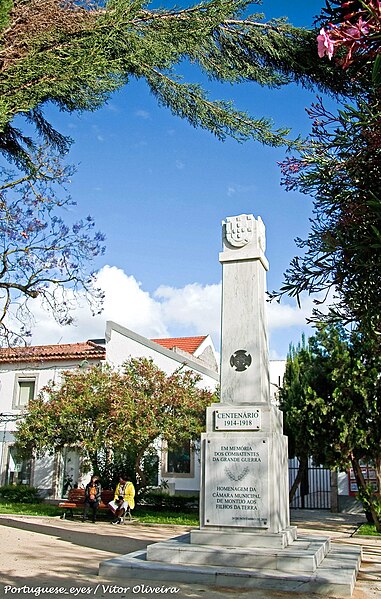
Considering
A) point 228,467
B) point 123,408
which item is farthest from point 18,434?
point 228,467

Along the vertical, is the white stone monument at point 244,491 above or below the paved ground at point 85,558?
above

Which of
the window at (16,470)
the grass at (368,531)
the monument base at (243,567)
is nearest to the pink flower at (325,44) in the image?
the monument base at (243,567)

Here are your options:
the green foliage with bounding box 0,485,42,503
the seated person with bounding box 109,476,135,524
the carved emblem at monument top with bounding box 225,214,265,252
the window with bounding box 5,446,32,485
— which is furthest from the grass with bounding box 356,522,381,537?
the window with bounding box 5,446,32,485

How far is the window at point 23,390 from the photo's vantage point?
27469 millimetres

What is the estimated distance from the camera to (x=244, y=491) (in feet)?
27.2

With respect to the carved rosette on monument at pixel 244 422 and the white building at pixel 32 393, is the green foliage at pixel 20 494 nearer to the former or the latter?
the white building at pixel 32 393

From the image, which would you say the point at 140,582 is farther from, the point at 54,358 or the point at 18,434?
the point at 54,358

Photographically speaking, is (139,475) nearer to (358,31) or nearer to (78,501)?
(78,501)

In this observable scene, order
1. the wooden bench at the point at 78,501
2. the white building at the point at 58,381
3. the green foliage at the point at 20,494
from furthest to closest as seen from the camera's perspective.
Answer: the white building at the point at 58,381, the green foliage at the point at 20,494, the wooden bench at the point at 78,501

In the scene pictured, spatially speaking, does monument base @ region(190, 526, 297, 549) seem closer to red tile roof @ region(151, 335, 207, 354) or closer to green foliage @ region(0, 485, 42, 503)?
green foliage @ region(0, 485, 42, 503)

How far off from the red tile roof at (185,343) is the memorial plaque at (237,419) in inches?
846

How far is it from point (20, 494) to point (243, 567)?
18724 millimetres

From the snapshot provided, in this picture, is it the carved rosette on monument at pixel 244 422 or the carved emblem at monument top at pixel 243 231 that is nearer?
the carved rosette on monument at pixel 244 422

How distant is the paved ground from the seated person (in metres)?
0.39
